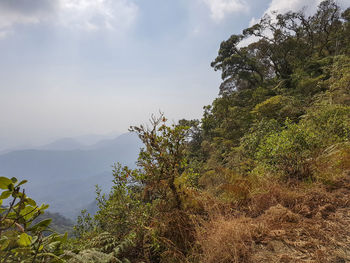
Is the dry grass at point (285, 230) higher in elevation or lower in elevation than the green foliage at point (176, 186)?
lower

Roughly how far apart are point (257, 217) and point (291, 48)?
65.4ft

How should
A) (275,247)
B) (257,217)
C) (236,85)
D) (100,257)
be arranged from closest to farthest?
(100,257)
(275,247)
(257,217)
(236,85)

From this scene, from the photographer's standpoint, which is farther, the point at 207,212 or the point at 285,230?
the point at 207,212

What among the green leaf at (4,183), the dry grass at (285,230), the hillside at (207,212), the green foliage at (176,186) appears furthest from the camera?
the green foliage at (176,186)

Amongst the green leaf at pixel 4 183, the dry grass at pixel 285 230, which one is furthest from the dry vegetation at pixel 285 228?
the green leaf at pixel 4 183

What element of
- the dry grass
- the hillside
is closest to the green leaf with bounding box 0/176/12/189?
the hillside

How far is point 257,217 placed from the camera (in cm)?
259

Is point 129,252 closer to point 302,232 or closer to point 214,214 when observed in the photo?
point 214,214

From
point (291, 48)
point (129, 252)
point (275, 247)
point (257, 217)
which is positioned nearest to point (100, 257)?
point (129, 252)

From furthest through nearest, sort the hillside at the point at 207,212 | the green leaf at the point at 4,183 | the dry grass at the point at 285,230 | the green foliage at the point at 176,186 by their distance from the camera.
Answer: the green foliage at the point at 176,186 < the dry grass at the point at 285,230 < the hillside at the point at 207,212 < the green leaf at the point at 4,183

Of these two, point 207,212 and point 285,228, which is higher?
point 207,212

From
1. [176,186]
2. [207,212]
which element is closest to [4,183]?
[176,186]

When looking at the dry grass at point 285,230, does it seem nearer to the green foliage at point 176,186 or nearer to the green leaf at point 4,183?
the green foliage at point 176,186

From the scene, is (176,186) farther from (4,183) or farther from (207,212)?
(4,183)
